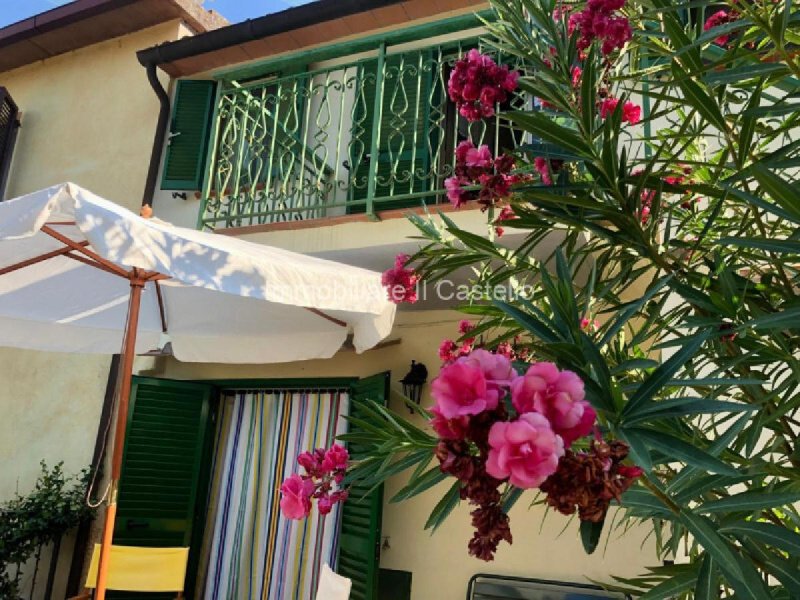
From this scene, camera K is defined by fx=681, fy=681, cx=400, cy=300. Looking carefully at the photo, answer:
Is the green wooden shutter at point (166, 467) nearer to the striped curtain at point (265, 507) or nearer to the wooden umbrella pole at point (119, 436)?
the striped curtain at point (265, 507)

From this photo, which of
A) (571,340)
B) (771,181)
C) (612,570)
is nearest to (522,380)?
(571,340)

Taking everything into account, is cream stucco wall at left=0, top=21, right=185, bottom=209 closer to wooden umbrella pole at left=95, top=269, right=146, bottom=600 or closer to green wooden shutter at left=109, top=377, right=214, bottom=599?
green wooden shutter at left=109, top=377, right=214, bottom=599

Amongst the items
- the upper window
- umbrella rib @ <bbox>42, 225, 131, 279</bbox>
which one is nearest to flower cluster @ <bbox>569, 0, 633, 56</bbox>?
umbrella rib @ <bbox>42, 225, 131, 279</bbox>

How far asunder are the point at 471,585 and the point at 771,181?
3.79 metres

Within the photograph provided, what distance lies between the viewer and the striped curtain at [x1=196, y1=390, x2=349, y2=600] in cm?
533

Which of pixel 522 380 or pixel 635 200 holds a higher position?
pixel 635 200

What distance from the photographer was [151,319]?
4547 millimetres

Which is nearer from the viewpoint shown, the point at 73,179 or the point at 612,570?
the point at 612,570

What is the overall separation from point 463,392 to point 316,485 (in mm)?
947

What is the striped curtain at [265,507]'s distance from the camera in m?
5.33

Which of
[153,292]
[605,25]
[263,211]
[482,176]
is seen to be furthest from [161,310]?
[605,25]

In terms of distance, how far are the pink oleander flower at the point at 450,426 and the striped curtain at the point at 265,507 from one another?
14.4 feet

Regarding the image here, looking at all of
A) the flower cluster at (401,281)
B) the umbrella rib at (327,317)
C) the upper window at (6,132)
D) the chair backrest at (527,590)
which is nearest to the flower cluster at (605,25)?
the flower cluster at (401,281)

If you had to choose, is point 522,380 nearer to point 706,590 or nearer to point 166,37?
point 706,590
